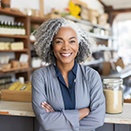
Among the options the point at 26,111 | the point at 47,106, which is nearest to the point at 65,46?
the point at 47,106

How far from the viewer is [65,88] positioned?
1469 mm

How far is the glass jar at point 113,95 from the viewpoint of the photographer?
5.04 feet

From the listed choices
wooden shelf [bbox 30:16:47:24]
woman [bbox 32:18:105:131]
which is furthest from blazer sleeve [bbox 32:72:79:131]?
wooden shelf [bbox 30:16:47:24]

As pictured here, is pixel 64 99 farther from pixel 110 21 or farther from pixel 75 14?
pixel 110 21

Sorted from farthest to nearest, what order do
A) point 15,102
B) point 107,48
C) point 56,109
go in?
point 107,48 < point 15,102 < point 56,109

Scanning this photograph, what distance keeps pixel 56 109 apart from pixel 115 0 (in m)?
7.47

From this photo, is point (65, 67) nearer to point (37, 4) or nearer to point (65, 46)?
point (65, 46)

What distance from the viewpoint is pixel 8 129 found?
1.78 meters

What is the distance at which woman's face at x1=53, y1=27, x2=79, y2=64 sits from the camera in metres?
1.44

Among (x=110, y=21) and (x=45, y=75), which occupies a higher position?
(x=110, y=21)

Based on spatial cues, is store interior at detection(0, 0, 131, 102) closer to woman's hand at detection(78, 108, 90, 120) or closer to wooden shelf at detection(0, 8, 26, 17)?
wooden shelf at detection(0, 8, 26, 17)

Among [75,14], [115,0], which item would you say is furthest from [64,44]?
[115,0]

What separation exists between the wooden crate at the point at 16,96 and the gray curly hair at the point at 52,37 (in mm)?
414

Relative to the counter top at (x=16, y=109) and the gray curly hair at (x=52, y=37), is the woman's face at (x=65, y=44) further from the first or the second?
the counter top at (x=16, y=109)
